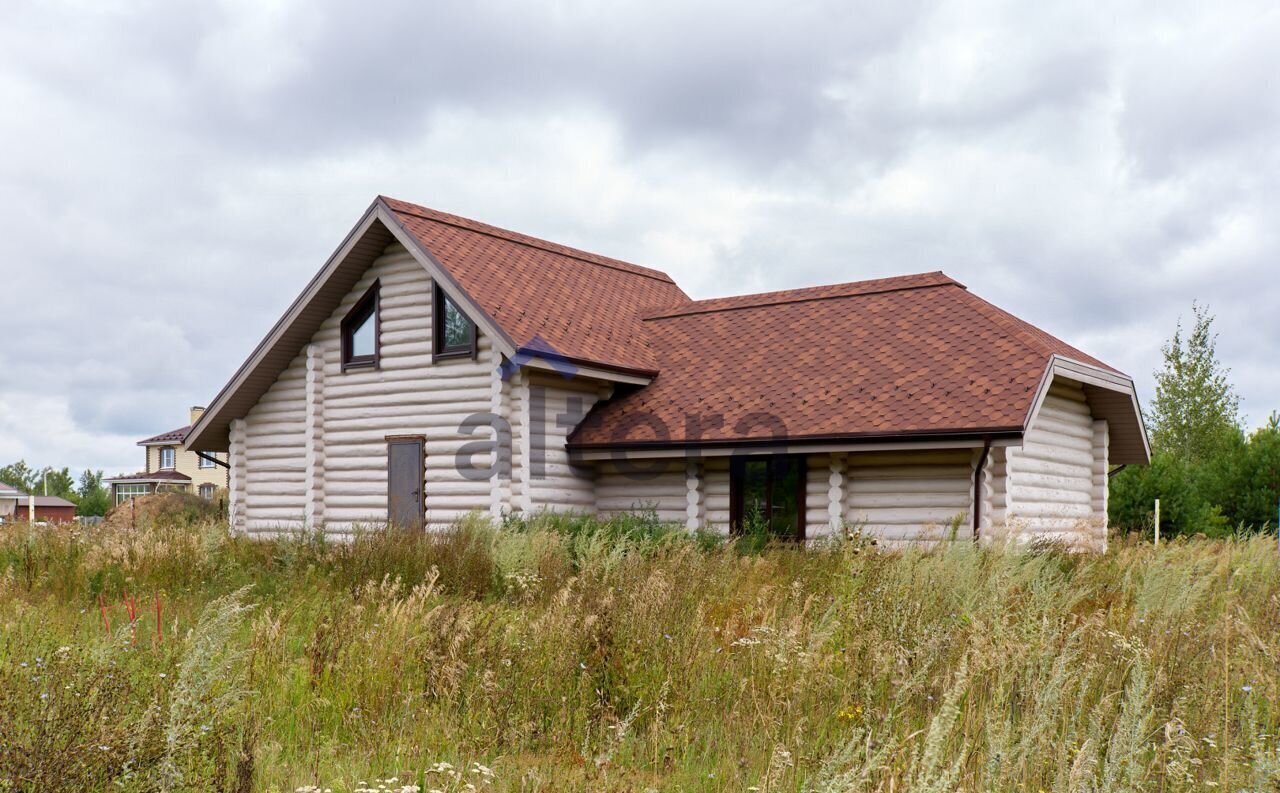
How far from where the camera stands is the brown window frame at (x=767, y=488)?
57.0 feet

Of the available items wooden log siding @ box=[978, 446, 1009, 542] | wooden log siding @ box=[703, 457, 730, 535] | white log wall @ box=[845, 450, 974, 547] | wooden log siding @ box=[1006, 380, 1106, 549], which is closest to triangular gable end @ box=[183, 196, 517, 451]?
wooden log siding @ box=[703, 457, 730, 535]

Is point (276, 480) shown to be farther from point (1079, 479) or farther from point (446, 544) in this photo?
point (1079, 479)

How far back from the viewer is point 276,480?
70.1ft

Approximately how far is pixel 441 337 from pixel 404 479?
2.53 m

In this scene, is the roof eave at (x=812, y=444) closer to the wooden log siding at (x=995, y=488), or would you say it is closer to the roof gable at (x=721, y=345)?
the roof gable at (x=721, y=345)

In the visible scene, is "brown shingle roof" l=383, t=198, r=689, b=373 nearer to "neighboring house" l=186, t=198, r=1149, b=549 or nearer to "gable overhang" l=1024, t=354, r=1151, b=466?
"neighboring house" l=186, t=198, r=1149, b=549

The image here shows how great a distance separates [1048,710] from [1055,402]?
14.3 m

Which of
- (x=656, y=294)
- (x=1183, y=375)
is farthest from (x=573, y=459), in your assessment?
(x=1183, y=375)

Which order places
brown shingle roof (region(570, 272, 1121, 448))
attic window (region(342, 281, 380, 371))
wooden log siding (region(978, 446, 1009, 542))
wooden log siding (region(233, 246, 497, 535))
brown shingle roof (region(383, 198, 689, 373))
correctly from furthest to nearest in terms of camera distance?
attic window (region(342, 281, 380, 371)) < wooden log siding (region(233, 246, 497, 535)) < brown shingle roof (region(383, 198, 689, 373)) < brown shingle roof (region(570, 272, 1121, 448)) < wooden log siding (region(978, 446, 1009, 542))

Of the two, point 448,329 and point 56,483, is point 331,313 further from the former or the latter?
point 56,483

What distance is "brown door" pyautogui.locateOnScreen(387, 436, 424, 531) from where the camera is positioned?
1894 cm

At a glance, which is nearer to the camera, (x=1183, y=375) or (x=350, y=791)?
(x=350, y=791)

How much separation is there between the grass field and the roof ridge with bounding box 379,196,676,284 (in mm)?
12355

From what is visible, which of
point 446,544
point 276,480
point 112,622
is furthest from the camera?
point 276,480
